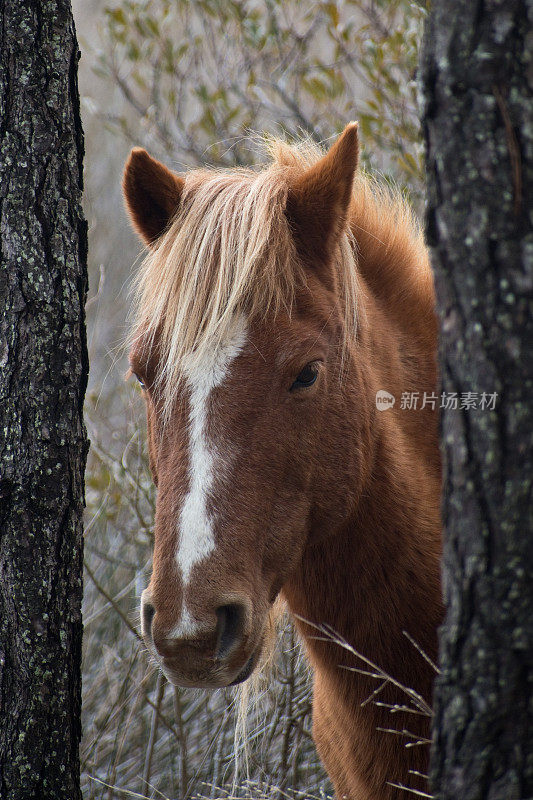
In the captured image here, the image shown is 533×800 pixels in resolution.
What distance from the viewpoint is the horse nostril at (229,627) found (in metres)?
1.65

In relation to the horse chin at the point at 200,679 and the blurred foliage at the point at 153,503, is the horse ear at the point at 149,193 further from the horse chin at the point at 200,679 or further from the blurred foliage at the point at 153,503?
the horse chin at the point at 200,679

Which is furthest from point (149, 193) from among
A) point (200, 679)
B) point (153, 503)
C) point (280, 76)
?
point (280, 76)

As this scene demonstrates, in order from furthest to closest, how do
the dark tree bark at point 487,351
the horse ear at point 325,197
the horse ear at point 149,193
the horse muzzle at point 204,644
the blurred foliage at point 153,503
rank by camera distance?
the blurred foliage at point 153,503, the horse ear at point 149,193, the horse ear at point 325,197, the horse muzzle at point 204,644, the dark tree bark at point 487,351

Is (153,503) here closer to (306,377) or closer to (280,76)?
(306,377)

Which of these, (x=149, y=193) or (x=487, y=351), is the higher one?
(x=149, y=193)

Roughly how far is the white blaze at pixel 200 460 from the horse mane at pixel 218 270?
0.03m

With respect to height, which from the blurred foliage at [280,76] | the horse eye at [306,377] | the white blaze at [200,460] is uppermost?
the blurred foliage at [280,76]

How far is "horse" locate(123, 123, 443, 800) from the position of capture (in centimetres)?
169

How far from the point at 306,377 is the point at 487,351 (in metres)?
0.72

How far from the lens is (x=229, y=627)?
1.68 m

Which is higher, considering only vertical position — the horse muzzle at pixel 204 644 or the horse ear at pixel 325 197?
the horse ear at pixel 325 197

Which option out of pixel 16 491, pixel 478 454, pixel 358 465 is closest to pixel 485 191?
pixel 478 454

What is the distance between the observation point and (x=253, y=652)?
177 cm

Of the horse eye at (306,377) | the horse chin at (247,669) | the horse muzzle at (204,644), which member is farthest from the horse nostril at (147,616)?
the horse eye at (306,377)
